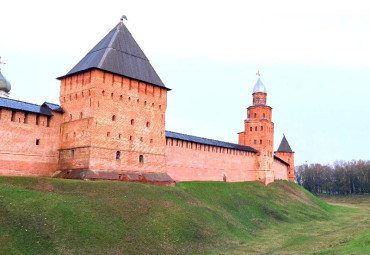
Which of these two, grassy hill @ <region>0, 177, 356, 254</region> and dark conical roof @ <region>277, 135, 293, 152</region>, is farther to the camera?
dark conical roof @ <region>277, 135, 293, 152</region>

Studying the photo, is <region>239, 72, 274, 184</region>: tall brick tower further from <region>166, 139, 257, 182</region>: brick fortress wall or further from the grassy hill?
the grassy hill

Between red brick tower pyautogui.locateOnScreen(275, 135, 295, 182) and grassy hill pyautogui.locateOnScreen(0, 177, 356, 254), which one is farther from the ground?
red brick tower pyautogui.locateOnScreen(275, 135, 295, 182)

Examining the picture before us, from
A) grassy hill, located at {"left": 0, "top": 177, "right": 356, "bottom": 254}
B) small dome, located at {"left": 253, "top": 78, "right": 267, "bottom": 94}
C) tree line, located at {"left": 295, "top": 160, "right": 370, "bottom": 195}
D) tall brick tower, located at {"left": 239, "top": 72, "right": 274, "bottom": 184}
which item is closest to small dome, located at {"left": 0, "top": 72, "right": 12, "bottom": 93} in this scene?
grassy hill, located at {"left": 0, "top": 177, "right": 356, "bottom": 254}

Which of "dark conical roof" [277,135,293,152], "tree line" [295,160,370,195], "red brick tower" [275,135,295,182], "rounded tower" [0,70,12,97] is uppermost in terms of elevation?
"rounded tower" [0,70,12,97]

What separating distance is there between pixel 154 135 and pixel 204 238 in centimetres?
1136

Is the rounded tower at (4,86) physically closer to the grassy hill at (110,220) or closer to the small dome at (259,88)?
the grassy hill at (110,220)

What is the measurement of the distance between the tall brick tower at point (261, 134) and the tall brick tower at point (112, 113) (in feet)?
61.0

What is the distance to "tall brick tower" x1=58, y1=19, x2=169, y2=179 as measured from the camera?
27172 mm

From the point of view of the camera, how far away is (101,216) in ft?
65.5

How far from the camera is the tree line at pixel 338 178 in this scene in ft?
257

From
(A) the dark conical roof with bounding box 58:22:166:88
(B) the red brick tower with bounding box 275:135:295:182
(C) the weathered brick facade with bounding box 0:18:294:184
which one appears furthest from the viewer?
(B) the red brick tower with bounding box 275:135:295:182

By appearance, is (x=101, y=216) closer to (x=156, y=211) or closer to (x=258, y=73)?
(x=156, y=211)

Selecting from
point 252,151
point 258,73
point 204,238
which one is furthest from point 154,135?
point 258,73

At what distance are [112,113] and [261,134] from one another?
24559 millimetres
